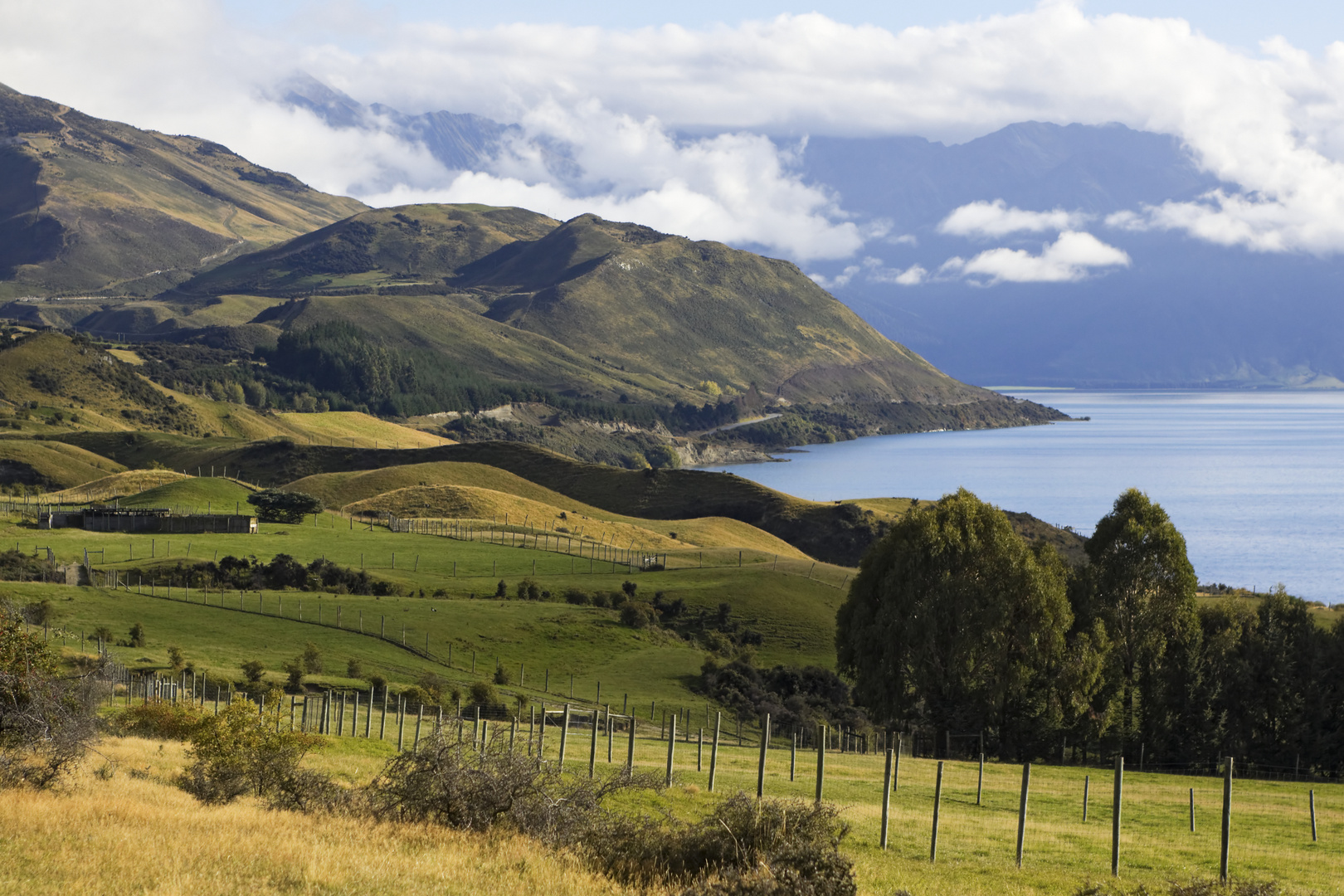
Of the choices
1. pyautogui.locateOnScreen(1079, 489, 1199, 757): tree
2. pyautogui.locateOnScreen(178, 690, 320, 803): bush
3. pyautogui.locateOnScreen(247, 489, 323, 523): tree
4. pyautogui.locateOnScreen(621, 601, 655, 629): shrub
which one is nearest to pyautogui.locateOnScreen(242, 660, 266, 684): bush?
pyautogui.locateOnScreen(621, 601, 655, 629): shrub

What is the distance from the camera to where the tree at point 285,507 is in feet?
345

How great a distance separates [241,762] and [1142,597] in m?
37.3

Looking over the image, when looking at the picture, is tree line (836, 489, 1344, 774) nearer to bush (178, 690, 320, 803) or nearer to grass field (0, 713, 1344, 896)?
grass field (0, 713, 1344, 896)

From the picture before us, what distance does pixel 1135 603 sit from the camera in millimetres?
46406

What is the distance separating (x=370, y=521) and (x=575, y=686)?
62.6 meters

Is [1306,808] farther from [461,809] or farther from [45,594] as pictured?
[45,594]

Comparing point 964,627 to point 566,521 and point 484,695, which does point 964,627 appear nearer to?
point 484,695

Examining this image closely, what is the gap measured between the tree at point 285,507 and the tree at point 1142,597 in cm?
7702

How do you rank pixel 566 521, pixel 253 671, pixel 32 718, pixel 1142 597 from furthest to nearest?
pixel 566 521 → pixel 253 671 → pixel 1142 597 → pixel 32 718

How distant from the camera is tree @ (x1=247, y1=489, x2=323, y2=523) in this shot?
105 metres

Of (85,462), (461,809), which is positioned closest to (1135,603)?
(461,809)

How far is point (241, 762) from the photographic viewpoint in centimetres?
1930

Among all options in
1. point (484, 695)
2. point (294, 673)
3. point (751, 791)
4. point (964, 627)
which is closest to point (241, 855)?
point (751, 791)

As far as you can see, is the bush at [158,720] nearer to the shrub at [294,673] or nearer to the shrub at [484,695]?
the shrub at [294,673]
